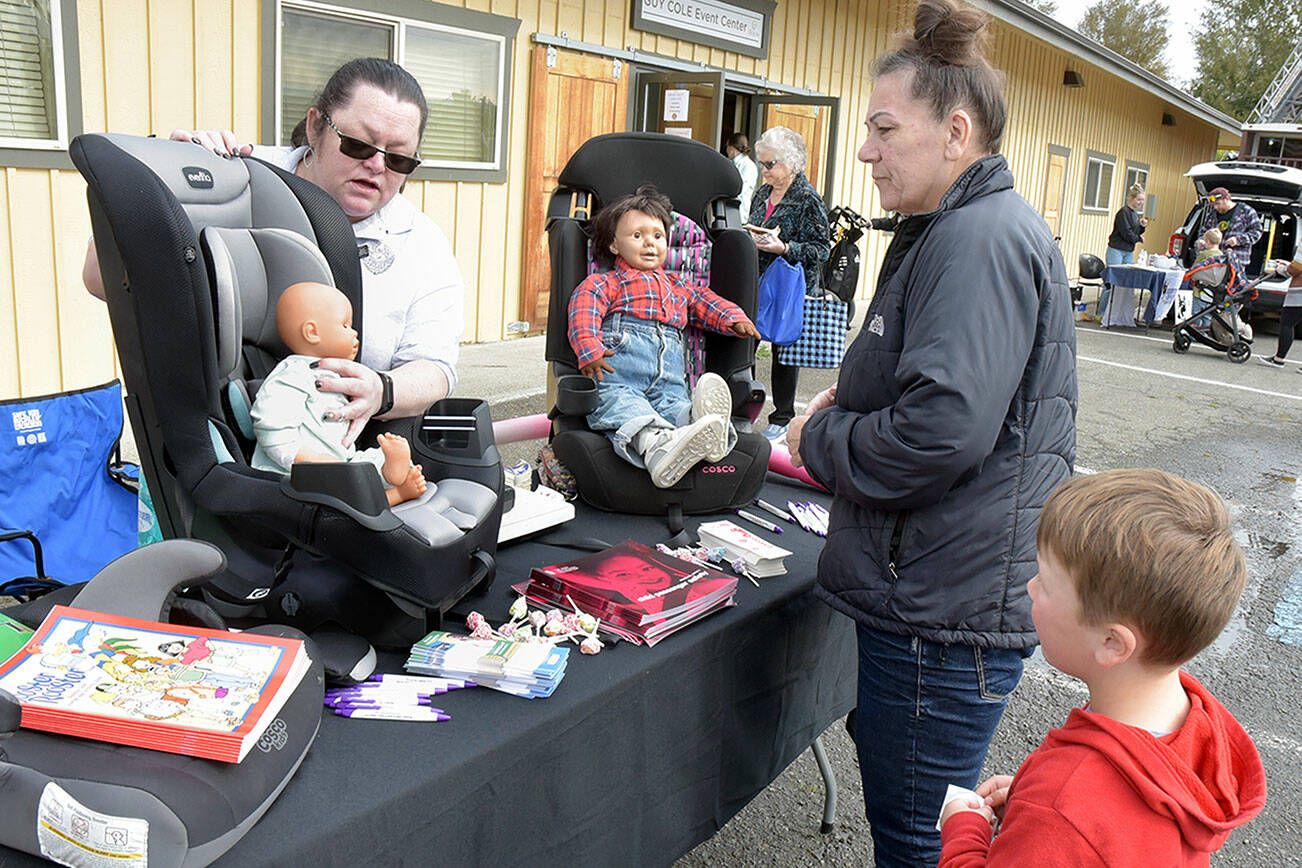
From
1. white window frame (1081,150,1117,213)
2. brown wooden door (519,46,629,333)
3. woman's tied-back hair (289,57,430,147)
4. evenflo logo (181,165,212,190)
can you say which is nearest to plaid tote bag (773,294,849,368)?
brown wooden door (519,46,629,333)

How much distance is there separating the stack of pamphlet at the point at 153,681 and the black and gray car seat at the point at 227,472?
0.75 feet

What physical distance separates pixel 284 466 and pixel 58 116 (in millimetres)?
4937

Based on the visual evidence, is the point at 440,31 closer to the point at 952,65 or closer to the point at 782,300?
the point at 782,300

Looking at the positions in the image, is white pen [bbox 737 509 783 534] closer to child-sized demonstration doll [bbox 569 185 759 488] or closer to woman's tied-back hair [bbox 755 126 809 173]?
child-sized demonstration doll [bbox 569 185 759 488]

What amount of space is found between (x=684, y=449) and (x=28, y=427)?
2.41 m

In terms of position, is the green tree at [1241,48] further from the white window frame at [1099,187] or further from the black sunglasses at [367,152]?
the black sunglasses at [367,152]

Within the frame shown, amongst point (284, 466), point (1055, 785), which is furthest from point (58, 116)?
point (1055, 785)

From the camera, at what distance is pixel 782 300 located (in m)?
6.38

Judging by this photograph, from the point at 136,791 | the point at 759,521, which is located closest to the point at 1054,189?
the point at 759,521

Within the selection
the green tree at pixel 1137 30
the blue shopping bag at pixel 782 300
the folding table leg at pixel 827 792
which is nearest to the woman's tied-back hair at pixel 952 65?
the folding table leg at pixel 827 792

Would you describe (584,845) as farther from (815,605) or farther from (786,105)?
(786,105)

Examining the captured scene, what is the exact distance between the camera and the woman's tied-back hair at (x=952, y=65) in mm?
1797

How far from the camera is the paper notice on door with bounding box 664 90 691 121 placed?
980 cm

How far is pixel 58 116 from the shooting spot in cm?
571
